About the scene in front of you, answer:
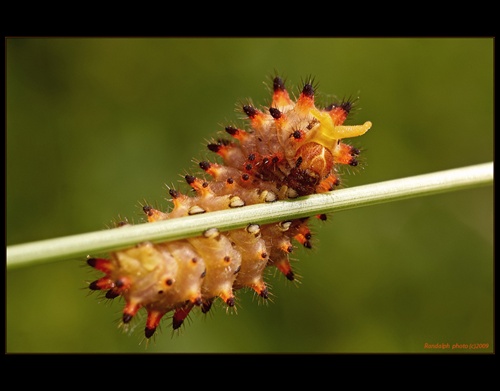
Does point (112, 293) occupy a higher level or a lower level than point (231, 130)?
lower

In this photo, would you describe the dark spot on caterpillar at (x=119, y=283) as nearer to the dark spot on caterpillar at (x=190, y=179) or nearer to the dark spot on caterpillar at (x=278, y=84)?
the dark spot on caterpillar at (x=190, y=179)

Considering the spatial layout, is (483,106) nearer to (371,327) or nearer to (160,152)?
(371,327)

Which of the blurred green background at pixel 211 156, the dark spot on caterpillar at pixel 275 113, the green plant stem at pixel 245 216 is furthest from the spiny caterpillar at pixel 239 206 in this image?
the blurred green background at pixel 211 156

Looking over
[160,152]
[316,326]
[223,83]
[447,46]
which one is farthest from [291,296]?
[447,46]

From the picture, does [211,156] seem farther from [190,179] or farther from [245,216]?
[245,216]

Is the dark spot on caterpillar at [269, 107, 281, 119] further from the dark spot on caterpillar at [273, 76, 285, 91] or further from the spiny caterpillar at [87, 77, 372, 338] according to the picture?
the dark spot on caterpillar at [273, 76, 285, 91]

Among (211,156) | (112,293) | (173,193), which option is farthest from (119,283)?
(211,156)

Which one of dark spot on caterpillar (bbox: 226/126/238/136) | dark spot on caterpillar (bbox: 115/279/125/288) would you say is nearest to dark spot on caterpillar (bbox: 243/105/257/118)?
dark spot on caterpillar (bbox: 226/126/238/136)
